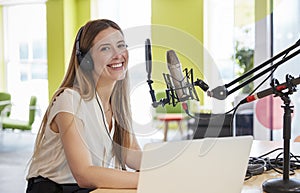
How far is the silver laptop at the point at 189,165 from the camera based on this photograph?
110 centimetres

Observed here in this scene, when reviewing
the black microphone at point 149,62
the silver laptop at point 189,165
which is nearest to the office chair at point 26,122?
the black microphone at point 149,62

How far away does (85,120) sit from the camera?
63.6 inches

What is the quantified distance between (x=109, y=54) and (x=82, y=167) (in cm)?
47

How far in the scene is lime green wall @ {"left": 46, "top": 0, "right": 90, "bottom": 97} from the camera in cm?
648

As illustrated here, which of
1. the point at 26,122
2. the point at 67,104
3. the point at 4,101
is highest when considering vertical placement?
the point at 67,104

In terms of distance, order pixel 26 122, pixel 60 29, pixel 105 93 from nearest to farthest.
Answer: pixel 105 93, pixel 26 122, pixel 60 29

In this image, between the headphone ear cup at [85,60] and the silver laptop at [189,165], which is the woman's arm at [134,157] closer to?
the headphone ear cup at [85,60]

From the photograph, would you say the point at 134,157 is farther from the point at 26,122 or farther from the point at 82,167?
the point at 26,122

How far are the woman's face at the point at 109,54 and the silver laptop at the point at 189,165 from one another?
2.13 feet

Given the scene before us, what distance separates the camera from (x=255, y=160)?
175 centimetres

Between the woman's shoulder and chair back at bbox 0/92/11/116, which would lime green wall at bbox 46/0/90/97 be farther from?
the woman's shoulder

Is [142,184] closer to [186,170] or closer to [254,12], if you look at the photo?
[186,170]

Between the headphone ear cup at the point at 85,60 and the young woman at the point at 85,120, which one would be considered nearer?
the young woman at the point at 85,120

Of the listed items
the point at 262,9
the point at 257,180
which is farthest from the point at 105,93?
the point at 262,9
